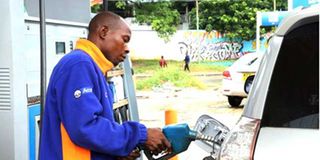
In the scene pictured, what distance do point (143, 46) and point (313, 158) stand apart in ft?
87.2

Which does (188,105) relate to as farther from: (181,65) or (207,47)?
(207,47)

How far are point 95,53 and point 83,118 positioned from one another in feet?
1.26

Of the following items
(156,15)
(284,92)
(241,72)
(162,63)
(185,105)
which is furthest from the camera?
(156,15)

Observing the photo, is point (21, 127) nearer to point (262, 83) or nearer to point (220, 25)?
point (262, 83)

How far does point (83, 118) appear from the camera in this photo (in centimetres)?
231

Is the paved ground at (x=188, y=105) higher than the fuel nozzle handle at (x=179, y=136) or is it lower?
lower

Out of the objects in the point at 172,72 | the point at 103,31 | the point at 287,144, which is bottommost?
the point at 172,72

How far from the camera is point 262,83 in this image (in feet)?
7.86

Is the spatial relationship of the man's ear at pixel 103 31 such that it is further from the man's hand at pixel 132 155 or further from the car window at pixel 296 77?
the car window at pixel 296 77

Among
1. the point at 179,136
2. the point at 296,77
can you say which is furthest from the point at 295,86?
the point at 179,136

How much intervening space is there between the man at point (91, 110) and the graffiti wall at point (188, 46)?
25.3 metres

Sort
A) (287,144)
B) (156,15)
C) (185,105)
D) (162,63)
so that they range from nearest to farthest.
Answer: (287,144) → (185,105) → (162,63) → (156,15)

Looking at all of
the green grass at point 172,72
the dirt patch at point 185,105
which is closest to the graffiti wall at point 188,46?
the green grass at point 172,72

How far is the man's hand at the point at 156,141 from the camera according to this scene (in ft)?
8.19
